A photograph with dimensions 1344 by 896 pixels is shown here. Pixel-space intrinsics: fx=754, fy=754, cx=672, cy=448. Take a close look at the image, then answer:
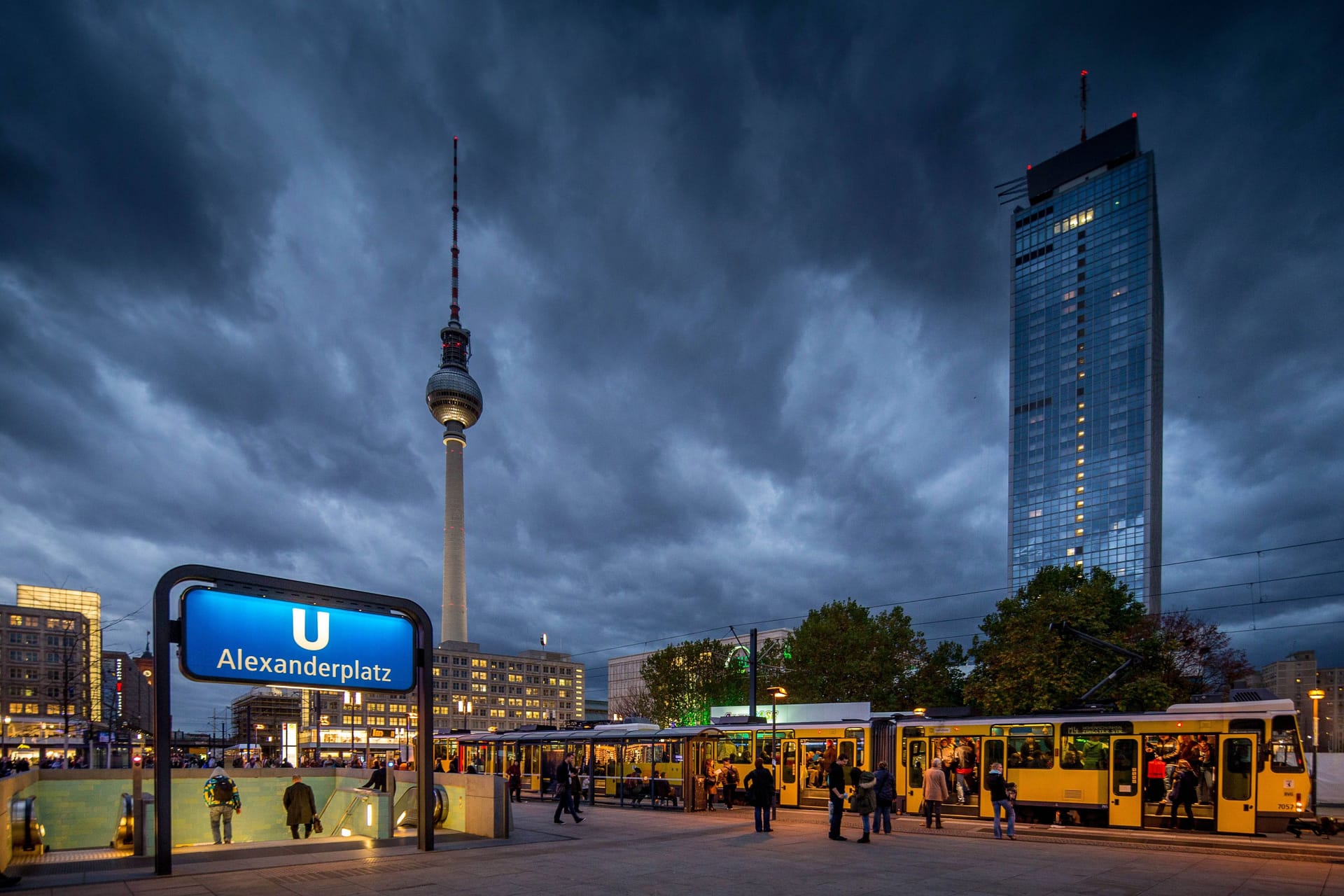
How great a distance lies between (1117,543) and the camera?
12431 cm

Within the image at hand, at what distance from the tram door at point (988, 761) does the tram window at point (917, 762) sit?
6.06 feet

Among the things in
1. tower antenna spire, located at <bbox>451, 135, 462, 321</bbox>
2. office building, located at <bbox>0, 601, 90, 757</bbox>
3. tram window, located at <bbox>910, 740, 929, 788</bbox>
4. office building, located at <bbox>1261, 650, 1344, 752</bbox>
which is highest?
tower antenna spire, located at <bbox>451, 135, 462, 321</bbox>

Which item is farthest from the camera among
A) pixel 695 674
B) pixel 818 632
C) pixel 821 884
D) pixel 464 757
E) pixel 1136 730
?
pixel 695 674

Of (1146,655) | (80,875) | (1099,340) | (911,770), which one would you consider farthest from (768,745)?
(1099,340)

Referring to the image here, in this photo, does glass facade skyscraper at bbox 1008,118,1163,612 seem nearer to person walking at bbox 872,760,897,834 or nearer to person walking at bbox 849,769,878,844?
person walking at bbox 872,760,897,834

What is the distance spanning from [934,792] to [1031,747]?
323cm

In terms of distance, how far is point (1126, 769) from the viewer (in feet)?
62.9

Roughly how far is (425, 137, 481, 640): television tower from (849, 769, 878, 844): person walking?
130563mm

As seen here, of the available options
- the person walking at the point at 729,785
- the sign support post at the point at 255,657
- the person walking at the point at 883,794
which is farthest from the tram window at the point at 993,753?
the sign support post at the point at 255,657

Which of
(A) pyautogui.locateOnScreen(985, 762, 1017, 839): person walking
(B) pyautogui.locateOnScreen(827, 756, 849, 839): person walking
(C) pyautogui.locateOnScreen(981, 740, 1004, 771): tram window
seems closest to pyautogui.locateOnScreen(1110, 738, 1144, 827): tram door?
(C) pyautogui.locateOnScreen(981, 740, 1004, 771): tram window

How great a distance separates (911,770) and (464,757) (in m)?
27.9

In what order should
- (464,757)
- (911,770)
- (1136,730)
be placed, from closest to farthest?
(1136,730)
(911,770)
(464,757)

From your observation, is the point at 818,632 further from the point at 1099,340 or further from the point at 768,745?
the point at 1099,340

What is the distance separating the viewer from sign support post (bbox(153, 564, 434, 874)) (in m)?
12.6
